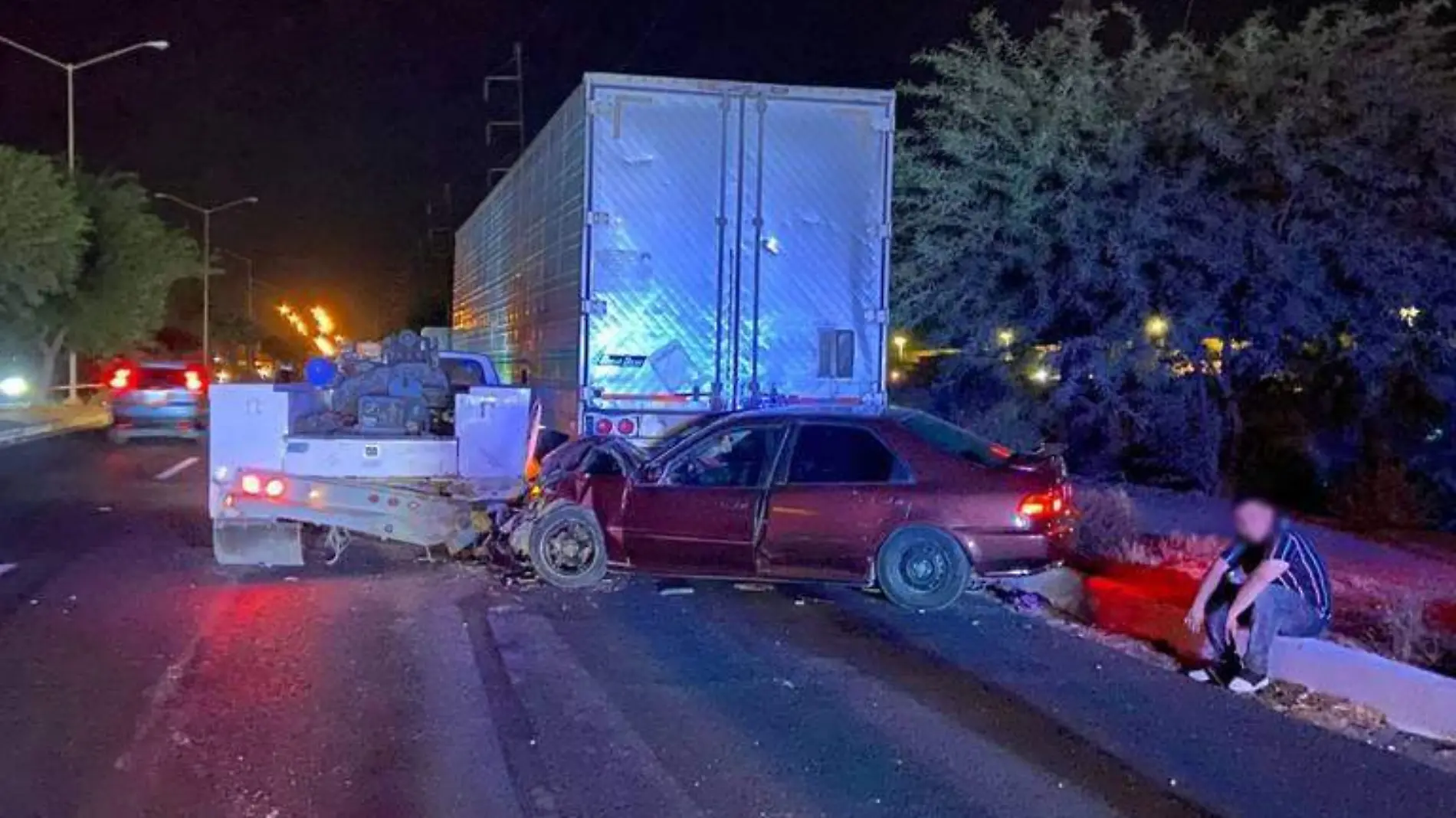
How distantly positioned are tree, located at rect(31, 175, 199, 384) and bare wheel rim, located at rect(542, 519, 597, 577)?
120 feet

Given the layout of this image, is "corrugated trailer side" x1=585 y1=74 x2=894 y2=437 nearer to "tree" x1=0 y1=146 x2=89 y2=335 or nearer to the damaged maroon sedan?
the damaged maroon sedan

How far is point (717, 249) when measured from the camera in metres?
13.1

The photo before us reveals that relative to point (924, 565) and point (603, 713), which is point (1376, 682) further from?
point (603, 713)

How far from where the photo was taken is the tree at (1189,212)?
15.6 metres

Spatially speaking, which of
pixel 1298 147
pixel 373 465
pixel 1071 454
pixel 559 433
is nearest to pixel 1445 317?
pixel 1298 147

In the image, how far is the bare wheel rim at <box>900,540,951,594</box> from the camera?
10.3m

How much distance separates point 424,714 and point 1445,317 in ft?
39.5

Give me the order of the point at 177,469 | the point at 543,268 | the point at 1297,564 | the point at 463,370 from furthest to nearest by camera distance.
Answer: the point at 177,469 → the point at 463,370 → the point at 543,268 → the point at 1297,564

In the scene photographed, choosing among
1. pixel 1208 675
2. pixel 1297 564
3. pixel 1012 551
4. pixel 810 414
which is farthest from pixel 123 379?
pixel 1297 564

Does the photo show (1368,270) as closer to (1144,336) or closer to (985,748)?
(1144,336)

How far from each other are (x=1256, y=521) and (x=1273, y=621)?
0.52m

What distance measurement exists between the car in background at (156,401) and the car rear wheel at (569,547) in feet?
58.8

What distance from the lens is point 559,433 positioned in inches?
547

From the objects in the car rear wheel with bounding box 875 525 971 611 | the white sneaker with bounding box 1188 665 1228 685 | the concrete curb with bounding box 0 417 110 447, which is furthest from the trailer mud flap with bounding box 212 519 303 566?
the concrete curb with bounding box 0 417 110 447
